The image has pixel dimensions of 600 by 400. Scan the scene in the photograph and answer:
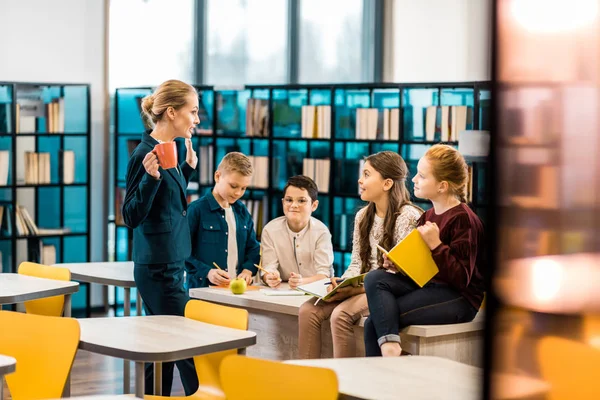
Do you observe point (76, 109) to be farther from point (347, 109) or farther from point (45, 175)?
point (347, 109)

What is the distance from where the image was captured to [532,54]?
73 cm

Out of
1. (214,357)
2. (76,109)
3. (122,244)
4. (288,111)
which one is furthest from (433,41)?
(214,357)

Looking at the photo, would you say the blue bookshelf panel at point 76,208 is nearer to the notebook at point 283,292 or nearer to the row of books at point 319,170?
the row of books at point 319,170

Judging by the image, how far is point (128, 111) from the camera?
816 centimetres

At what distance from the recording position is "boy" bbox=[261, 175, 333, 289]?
168 inches

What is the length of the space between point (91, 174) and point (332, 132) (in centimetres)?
252

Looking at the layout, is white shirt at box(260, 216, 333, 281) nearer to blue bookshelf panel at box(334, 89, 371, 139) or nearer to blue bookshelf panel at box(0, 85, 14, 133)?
blue bookshelf panel at box(334, 89, 371, 139)

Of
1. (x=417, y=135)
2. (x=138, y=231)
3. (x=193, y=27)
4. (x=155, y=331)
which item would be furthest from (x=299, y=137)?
(x=155, y=331)

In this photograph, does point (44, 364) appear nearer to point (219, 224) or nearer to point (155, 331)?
point (155, 331)

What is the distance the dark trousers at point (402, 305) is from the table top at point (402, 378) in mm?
386

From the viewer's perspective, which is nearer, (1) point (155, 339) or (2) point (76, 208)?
(1) point (155, 339)

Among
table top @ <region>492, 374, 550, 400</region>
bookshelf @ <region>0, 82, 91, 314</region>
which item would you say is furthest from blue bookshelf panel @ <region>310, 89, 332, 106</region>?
table top @ <region>492, 374, 550, 400</region>

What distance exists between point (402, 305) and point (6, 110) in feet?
16.7

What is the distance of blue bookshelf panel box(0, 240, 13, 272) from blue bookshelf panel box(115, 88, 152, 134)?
1.53 metres
